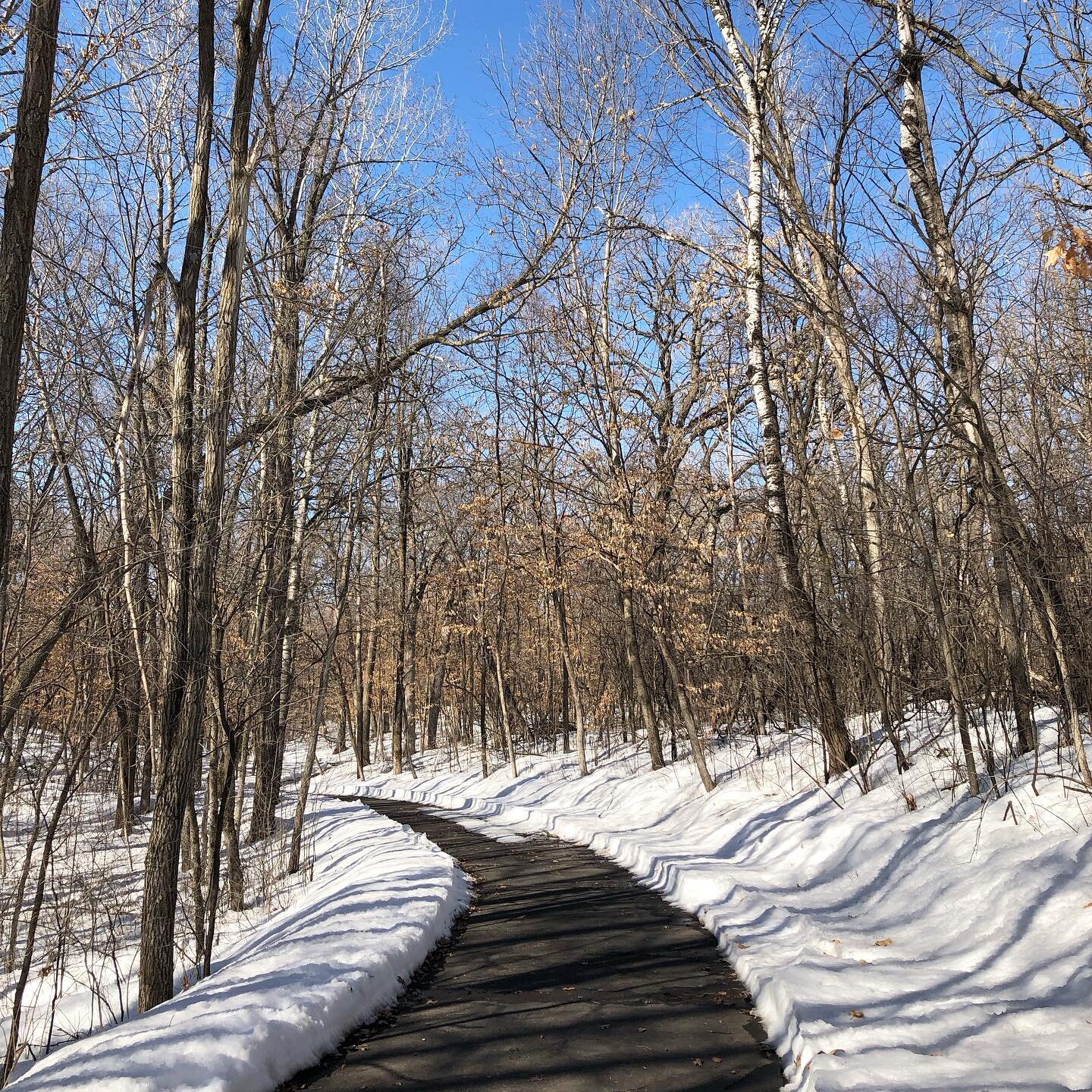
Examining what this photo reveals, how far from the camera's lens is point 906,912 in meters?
6.95

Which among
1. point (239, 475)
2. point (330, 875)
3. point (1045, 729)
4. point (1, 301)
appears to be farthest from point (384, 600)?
point (1, 301)

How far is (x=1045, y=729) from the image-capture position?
9.22 meters

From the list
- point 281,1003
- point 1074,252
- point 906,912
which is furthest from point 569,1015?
point 1074,252

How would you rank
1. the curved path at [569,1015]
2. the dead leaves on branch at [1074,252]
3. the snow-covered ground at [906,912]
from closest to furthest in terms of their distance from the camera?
the snow-covered ground at [906,912]
the curved path at [569,1015]
the dead leaves on branch at [1074,252]

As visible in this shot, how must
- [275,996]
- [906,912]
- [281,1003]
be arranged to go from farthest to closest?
[906,912]
[275,996]
[281,1003]

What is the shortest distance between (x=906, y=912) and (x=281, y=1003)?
15.9ft

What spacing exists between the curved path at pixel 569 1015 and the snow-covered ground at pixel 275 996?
0.20m

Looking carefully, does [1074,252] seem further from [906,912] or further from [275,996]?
[275,996]

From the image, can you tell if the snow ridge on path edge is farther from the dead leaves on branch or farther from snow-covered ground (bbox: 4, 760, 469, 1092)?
the dead leaves on branch

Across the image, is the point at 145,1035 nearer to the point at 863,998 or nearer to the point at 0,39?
the point at 863,998

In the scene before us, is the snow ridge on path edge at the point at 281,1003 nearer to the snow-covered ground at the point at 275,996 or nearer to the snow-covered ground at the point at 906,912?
the snow-covered ground at the point at 275,996

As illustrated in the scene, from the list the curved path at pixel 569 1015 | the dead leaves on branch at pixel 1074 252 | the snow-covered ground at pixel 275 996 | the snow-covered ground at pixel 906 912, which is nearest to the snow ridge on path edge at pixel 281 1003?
the snow-covered ground at pixel 275 996

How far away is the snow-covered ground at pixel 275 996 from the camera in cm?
424

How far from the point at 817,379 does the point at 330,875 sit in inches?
563
